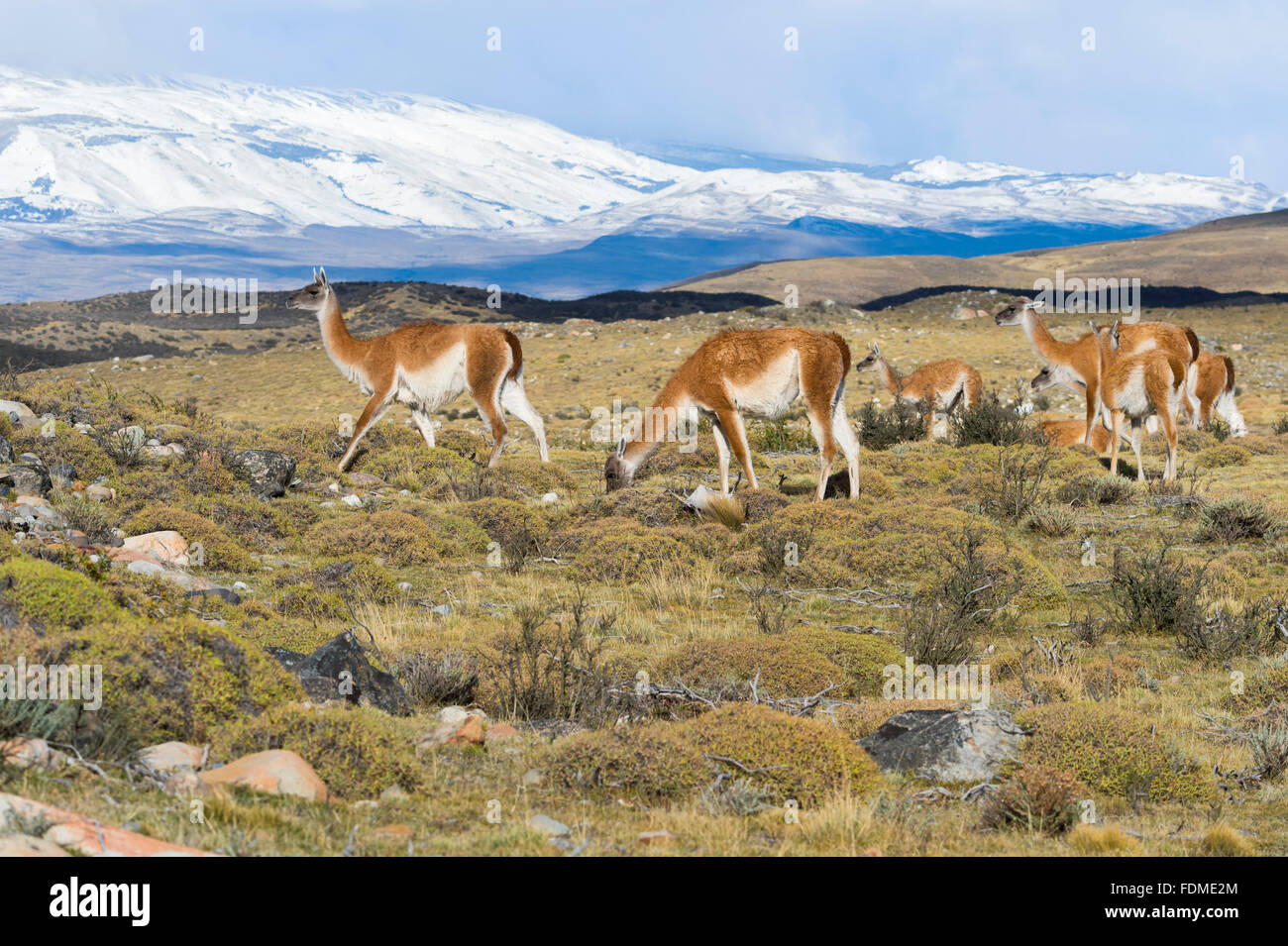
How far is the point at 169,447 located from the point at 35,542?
7.19 m

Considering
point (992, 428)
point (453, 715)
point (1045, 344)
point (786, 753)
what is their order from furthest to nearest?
point (992, 428) < point (1045, 344) < point (453, 715) < point (786, 753)

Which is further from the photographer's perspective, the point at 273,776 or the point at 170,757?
the point at 170,757

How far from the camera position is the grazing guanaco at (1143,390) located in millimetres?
14820

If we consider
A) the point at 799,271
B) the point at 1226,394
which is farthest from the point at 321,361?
the point at 799,271

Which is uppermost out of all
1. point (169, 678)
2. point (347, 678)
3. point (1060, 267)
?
point (1060, 267)

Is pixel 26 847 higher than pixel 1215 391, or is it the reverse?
pixel 1215 391

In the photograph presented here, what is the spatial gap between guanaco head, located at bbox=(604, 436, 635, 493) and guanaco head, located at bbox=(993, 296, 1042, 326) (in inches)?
301

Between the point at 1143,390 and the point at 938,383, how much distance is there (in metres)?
5.92

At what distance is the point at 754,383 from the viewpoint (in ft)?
41.9

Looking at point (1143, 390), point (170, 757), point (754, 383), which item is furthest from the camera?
point (1143, 390)

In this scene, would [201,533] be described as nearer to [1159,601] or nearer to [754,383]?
[754,383]

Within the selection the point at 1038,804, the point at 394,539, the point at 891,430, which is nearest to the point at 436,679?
the point at 1038,804

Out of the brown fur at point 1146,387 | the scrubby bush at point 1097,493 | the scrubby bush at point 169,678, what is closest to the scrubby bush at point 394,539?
the scrubby bush at point 169,678

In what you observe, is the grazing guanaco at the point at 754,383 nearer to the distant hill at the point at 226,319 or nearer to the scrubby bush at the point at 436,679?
the scrubby bush at the point at 436,679
